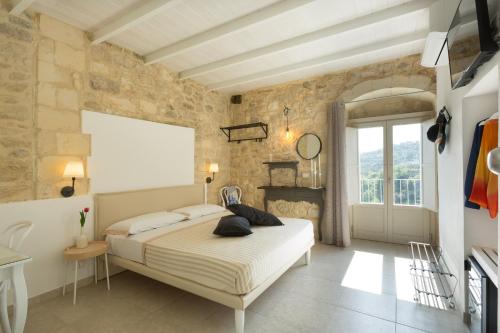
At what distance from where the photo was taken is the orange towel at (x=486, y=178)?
5.35 feet

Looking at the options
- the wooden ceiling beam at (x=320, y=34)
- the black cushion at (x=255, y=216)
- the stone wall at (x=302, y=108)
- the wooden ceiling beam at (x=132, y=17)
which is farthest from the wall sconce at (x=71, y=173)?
the stone wall at (x=302, y=108)

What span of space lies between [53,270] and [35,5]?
2586 millimetres

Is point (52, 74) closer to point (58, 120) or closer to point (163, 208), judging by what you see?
point (58, 120)

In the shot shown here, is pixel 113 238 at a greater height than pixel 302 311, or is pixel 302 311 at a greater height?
pixel 113 238

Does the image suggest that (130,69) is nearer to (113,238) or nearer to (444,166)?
(113,238)

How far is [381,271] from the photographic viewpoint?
2869 millimetres

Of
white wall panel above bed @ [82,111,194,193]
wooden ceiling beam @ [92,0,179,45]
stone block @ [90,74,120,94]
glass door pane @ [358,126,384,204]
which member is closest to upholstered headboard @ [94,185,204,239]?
white wall panel above bed @ [82,111,194,193]

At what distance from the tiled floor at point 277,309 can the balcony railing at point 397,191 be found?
1539 mm

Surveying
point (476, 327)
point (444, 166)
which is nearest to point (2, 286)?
point (476, 327)

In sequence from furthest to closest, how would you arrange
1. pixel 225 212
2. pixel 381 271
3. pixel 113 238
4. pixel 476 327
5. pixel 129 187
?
pixel 225 212 → pixel 129 187 → pixel 381 271 → pixel 113 238 → pixel 476 327

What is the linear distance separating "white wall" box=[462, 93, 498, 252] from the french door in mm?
2154

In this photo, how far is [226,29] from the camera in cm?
260

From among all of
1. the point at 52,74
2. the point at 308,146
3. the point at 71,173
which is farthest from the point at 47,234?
the point at 308,146

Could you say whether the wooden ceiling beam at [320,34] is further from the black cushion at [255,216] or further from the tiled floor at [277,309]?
the tiled floor at [277,309]
